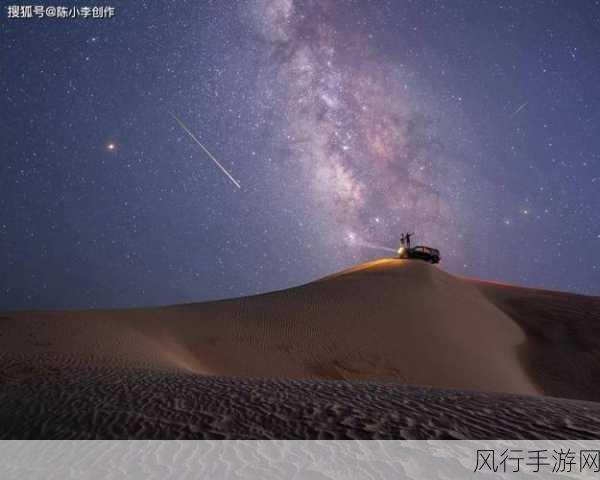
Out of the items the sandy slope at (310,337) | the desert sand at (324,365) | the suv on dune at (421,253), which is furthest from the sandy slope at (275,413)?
the suv on dune at (421,253)

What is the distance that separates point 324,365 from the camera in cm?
1352

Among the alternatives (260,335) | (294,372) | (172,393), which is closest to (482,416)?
(172,393)

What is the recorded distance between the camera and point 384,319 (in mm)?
18203

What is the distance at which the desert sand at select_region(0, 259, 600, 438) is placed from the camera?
3.12 metres

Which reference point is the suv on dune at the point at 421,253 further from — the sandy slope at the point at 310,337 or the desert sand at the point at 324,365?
the sandy slope at the point at 310,337

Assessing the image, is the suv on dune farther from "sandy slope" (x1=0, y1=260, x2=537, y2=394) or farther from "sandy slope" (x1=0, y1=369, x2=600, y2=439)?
"sandy slope" (x1=0, y1=369, x2=600, y2=439)

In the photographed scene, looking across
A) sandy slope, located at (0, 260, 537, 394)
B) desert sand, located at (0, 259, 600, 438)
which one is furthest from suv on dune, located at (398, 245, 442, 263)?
sandy slope, located at (0, 260, 537, 394)

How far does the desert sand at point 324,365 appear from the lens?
312 centimetres

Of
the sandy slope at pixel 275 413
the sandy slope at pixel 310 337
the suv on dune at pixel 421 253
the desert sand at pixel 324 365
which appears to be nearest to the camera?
the sandy slope at pixel 275 413

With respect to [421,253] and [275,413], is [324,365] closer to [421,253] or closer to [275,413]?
[275,413]

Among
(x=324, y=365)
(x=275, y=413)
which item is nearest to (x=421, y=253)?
(x=324, y=365)

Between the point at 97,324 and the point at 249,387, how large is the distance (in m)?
9.75

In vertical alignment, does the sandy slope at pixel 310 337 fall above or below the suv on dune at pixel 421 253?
below
